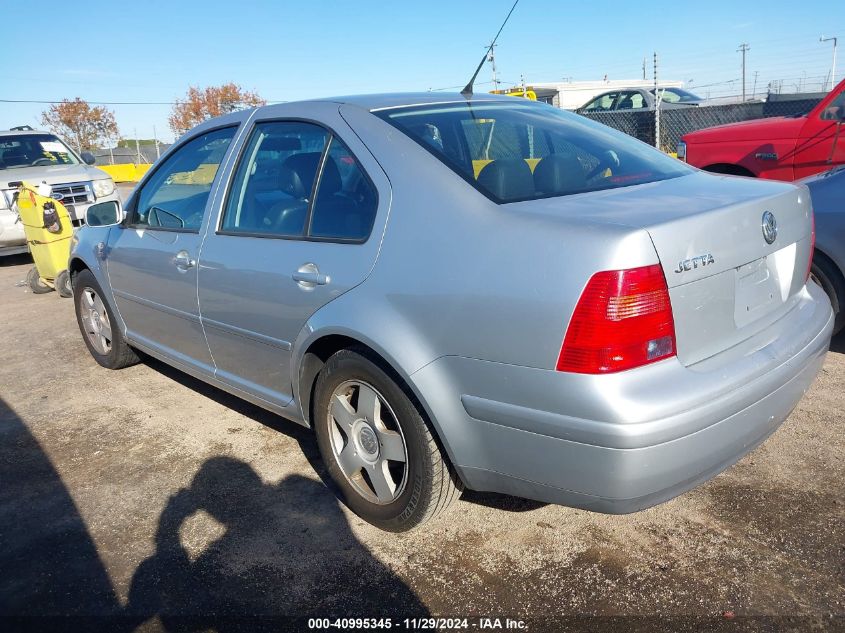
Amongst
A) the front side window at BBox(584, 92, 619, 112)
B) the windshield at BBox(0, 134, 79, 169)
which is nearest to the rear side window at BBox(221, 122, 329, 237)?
the windshield at BBox(0, 134, 79, 169)

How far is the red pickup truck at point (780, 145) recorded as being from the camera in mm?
6473

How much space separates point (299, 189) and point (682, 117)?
37.5ft

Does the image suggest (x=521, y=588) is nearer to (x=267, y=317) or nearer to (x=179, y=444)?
(x=267, y=317)

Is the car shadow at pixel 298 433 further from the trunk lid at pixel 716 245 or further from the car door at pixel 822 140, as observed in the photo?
the car door at pixel 822 140

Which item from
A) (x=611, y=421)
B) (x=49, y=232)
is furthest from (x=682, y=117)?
(x=611, y=421)

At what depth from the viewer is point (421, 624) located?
2400 mm

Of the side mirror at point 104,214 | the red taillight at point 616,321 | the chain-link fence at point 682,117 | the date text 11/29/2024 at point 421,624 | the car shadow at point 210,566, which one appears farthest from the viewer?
the chain-link fence at point 682,117

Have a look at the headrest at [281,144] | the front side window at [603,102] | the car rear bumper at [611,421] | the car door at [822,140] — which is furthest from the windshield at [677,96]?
the car rear bumper at [611,421]

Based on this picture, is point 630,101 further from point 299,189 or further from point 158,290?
point 299,189

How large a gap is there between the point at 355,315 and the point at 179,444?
5.86ft

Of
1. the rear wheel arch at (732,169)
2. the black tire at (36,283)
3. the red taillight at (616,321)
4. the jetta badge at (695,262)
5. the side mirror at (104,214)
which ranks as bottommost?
the black tire at (36,283)

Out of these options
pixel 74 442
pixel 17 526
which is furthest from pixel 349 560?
pixel 74 442

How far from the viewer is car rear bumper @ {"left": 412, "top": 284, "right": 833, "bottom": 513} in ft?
6.85

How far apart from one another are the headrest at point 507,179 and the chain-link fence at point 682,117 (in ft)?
33.3
